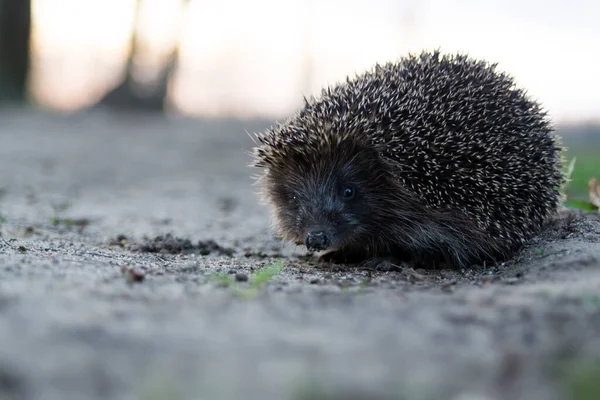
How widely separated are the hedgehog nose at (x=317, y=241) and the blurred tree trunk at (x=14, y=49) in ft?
64.7

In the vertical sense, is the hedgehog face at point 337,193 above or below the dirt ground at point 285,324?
above

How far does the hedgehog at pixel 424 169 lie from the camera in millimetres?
6773

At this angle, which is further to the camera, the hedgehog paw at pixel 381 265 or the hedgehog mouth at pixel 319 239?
the hedgehog paw at pixel 381 265

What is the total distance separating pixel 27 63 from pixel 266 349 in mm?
23147

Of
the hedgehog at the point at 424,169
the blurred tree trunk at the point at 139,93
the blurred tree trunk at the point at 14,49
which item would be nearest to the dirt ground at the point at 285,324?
the hedgehog at the point at 424,169

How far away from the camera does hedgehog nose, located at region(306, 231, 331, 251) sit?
6.41 metres

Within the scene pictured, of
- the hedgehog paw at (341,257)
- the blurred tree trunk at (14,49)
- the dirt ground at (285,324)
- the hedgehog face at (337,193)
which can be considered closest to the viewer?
the dirt ground at (285,324)

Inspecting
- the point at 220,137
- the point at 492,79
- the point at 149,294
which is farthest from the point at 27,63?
the point at 149,294

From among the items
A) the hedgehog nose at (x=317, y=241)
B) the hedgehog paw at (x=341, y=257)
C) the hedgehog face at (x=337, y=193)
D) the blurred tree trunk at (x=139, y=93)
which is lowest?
the hedgehog paw at (x=341, y=257)

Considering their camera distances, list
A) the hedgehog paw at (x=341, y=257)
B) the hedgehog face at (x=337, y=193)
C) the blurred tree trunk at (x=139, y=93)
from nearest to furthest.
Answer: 1. the hedgehog face at (x=337, y=193)
2. the hedgehog paw at (x=341, y=257)
3. the blurred tree trunk at (x=139, y=93)

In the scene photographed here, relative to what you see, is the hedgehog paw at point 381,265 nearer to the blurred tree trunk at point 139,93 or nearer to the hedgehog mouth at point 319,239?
the hedgehog mouth at point 319,239

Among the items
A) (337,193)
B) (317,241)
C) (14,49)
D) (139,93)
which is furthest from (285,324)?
(14,49)

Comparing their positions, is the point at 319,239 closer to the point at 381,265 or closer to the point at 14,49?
the point at 381,265

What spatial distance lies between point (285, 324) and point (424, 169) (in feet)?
12.0
